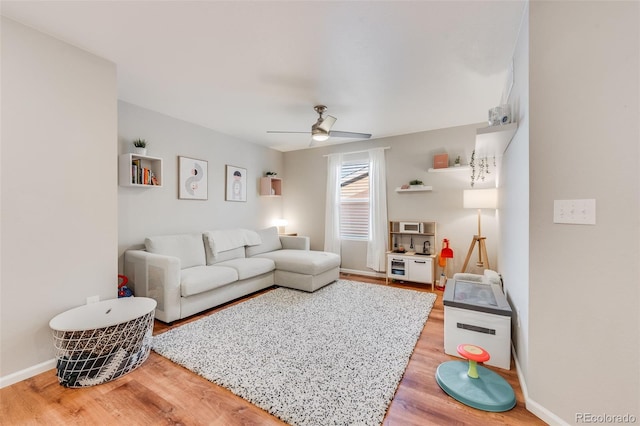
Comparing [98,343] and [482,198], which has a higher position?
[482,198]

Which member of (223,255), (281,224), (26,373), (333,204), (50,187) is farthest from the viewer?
(281,224)

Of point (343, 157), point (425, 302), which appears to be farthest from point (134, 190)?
point (425, 302)

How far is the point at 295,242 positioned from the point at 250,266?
4.34 feet

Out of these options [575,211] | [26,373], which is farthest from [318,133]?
[26,373]

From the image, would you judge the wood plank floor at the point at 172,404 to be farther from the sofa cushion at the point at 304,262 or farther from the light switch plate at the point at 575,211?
the sofa cushion at the point at 304,262

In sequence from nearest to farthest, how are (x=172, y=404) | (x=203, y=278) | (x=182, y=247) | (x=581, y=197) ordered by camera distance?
(x=581, y=197)
(x=172, y=404)
(x=203, y=278)
(x=182, y=247)

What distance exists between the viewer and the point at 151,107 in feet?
10.8

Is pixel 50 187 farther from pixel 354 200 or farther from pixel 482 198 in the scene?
pixel 482 198

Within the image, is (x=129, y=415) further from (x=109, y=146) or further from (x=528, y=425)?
(x=528, y=425)

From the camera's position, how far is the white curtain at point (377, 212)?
457 cm

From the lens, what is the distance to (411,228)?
4262 mm

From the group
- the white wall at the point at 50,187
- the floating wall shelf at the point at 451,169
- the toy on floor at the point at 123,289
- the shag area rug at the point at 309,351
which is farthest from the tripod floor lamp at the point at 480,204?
the toy on floor at the point at 123,289

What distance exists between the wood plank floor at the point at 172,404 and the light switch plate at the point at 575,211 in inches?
44.2

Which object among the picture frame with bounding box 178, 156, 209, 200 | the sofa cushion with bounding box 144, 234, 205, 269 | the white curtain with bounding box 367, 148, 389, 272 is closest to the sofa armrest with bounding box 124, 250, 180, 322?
the sofa cushion with bounding box 144, 234, 205, 269
